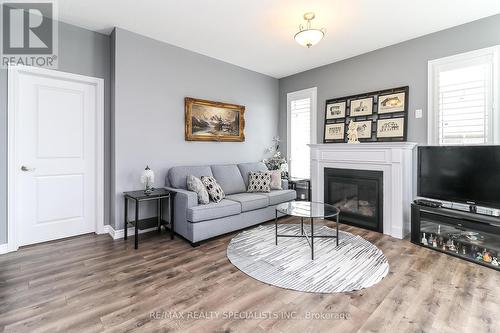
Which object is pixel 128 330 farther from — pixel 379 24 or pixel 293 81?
pixel 293 81

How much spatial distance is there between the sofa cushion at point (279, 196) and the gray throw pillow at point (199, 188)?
110 centimetres

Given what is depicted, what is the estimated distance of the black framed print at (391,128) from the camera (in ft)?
12.2

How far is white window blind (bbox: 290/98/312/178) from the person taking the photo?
5.09 metres

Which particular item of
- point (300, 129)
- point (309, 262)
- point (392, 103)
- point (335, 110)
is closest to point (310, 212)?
point (309, 262)

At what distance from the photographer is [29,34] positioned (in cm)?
298

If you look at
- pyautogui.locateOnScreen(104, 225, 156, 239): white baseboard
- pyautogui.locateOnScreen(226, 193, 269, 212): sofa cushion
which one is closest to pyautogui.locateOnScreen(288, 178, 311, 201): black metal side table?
pyautogui.locateOnScreen(226, 193, 269, 212): sofa cushion

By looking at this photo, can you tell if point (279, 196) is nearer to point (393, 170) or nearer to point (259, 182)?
point (259, 182)

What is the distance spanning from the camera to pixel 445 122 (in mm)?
3322

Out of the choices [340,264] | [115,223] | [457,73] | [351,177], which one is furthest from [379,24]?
[115,223]

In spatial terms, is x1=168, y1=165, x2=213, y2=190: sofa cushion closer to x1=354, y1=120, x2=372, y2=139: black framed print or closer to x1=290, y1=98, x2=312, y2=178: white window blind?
x1=290, y1=98, x2=312, y2=178: white window blind

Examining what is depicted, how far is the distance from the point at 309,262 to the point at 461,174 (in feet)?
6.79

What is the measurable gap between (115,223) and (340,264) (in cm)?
289

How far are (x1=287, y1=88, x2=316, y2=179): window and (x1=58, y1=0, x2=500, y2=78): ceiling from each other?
1170 mm

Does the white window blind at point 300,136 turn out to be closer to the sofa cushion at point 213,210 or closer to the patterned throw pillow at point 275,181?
the patterned throw pillow at point 275,181
